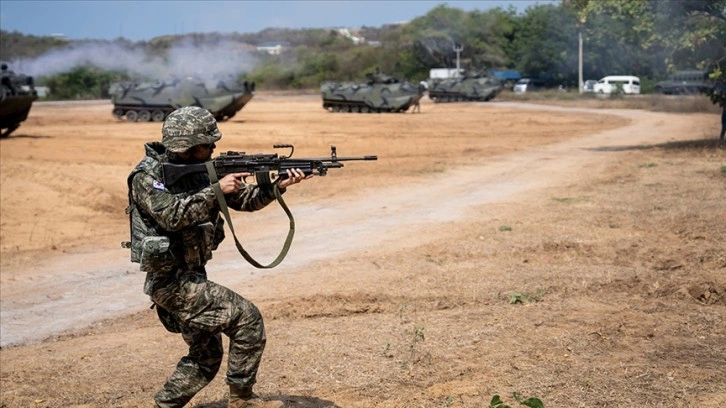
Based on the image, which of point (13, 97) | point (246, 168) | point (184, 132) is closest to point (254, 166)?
point (246, 168)

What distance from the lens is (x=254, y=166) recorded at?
17.5 feet

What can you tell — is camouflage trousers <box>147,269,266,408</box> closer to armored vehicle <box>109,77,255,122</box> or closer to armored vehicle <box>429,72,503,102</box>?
armored vehicle <box>109,77,255,122</box>

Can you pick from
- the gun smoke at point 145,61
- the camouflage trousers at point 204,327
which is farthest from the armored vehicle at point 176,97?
the camouflage trousers at point 204,327

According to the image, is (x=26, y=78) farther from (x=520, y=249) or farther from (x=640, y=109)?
(x=640, y=109)

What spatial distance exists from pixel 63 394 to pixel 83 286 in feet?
13.4

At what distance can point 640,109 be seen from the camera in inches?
1827

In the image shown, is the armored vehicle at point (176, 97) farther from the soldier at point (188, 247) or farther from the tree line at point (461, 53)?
the soldier at point (188, 247)

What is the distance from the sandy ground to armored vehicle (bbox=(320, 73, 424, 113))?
2358 cm

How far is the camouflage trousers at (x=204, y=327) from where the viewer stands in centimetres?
512

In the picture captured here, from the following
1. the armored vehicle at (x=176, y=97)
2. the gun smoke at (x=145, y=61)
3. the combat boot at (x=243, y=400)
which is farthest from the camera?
the gun smoke at (x=145, y=61)

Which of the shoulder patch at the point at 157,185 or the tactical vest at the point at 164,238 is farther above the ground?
the shoulder patch at the point at 157,185

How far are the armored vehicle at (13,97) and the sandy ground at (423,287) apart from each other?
22.7 ft

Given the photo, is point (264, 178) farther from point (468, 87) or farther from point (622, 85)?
point (622, 85)

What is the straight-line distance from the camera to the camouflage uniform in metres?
4.98
